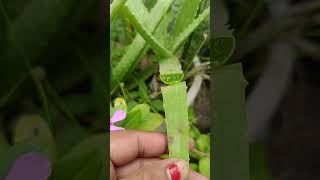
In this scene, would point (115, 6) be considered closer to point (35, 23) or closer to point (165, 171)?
point (35, 23)

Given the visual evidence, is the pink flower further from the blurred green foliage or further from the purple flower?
the purple flower

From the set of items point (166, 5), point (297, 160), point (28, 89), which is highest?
point (166, 5)

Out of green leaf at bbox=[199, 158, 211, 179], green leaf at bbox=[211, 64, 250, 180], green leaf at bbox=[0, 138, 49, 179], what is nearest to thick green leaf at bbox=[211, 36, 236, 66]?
green leaf at bbox=[211, 64, 250, 180]

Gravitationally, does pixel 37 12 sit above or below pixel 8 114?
above

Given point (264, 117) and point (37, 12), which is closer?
point (37, 12)

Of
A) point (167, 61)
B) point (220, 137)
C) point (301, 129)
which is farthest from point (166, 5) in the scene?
point (301, 129)

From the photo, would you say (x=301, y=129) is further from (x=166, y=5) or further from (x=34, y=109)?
(x=34, y=109)
